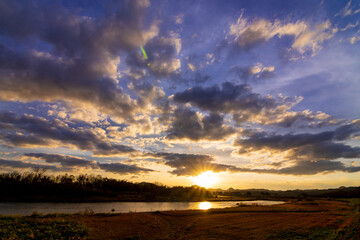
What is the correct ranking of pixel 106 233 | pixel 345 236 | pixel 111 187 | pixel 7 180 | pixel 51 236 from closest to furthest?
pixel 345 236 < pixel 51 236 < pixel 106 233 < pixel 7 180 < pixel 111 187

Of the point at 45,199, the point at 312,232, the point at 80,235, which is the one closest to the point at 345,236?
the point at 312,232

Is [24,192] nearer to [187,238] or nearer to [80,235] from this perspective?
[80,235]

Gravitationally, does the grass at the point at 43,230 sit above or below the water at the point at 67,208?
above

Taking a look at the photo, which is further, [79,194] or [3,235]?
[79,194]

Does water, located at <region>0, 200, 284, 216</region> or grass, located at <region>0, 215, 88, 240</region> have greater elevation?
grass, located at <region>0, 215, 88, 240</region>

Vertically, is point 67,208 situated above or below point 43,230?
below

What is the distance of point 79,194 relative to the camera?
139 metres

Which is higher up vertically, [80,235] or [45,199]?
[80,235]

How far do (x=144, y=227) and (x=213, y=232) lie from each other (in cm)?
1158

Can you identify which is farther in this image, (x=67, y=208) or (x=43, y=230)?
(x=67, y=208)

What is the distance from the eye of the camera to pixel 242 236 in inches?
1004

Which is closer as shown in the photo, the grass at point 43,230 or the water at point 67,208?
the grass at point 43,230

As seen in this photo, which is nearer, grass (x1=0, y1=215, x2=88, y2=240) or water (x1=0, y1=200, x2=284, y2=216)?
grass (x1=0, y1=215, x2=88, y2=240)

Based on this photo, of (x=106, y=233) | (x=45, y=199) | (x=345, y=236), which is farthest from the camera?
(x=45, y=199)
